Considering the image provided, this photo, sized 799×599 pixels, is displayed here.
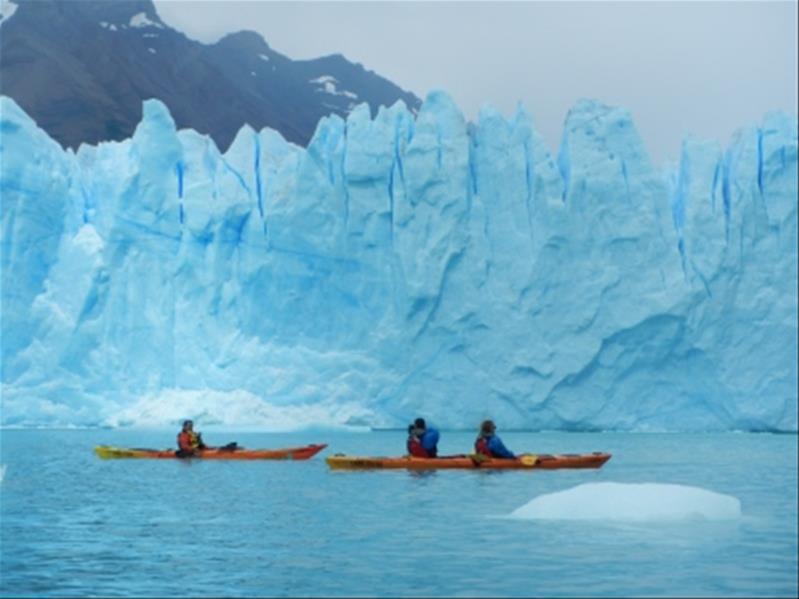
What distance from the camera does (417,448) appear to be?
1955 centimetres

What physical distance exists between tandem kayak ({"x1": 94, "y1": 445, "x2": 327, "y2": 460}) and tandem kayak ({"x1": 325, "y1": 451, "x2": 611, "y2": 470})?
3.00m

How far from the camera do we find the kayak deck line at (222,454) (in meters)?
22.6

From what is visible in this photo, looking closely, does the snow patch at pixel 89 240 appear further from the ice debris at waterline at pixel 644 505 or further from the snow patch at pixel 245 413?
the ice debris at waterline at pixel 644 505

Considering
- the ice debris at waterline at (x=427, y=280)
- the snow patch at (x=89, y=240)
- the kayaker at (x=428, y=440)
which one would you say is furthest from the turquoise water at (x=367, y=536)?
the snow patch at (x=89, y=240)

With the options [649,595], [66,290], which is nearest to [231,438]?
[66,290]

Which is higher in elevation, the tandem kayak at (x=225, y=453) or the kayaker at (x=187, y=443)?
the kayaker at (x=187, y=443)

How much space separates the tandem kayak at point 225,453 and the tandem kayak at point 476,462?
9.84ft

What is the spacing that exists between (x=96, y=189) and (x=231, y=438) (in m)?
7.86

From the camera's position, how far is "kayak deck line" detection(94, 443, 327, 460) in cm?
2264

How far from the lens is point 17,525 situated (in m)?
13.0

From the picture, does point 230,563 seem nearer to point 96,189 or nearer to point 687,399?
point 687,399

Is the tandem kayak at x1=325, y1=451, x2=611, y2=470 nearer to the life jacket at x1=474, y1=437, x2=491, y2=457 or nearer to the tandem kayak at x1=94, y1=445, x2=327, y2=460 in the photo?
the life jacket at x1=474, y1=437, x2=491, y2=457

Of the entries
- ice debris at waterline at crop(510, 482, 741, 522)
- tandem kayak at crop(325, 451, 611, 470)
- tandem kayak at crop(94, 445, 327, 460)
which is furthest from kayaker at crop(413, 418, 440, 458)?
ice debris at waterline at crop(510, 482, 741, 522)

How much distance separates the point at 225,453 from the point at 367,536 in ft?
36.1
